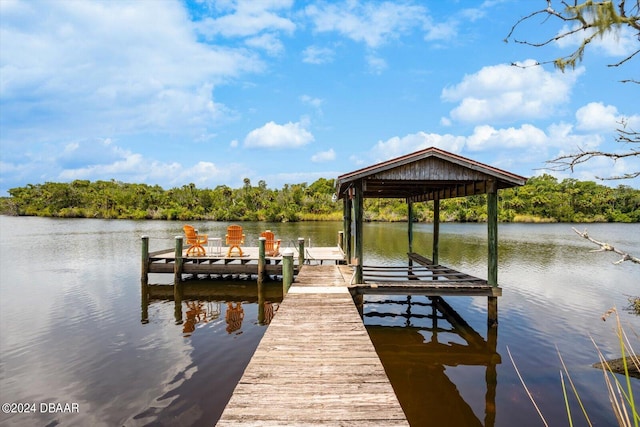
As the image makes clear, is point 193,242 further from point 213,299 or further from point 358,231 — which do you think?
point 358,231

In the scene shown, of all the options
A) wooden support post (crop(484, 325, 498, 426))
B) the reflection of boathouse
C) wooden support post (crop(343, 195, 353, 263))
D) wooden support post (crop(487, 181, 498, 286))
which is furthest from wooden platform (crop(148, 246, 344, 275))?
wooden support post (crop(484, 325, 498, 426))

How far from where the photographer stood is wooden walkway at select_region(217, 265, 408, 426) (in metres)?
4.01

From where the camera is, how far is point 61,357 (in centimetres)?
862

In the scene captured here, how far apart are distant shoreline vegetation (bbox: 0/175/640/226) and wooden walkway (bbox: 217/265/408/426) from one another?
55.8m

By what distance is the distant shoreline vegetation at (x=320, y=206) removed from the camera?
210 feet

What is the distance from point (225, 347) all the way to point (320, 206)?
57538 millimetres

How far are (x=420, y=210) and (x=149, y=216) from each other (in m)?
48.2

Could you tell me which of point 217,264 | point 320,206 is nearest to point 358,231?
point 217,264

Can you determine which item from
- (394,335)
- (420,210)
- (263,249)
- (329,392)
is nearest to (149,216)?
(420,210)

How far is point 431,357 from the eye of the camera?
8.98 m

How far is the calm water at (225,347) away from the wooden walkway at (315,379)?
5.76ft

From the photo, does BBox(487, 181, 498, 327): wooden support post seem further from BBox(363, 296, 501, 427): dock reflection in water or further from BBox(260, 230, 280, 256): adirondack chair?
BBox(260, 230, 280, 256): adirondack chair

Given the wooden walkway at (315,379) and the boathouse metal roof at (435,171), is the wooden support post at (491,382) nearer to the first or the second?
the wooden walkway at (315,379)

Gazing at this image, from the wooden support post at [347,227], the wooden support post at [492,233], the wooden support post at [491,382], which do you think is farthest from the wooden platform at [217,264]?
the wooden support post at [491,382]
